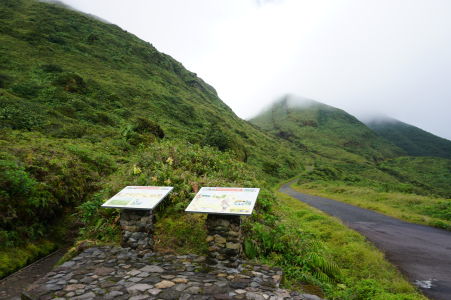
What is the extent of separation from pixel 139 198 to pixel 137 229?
2.89 feet

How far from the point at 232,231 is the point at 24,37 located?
167 feet

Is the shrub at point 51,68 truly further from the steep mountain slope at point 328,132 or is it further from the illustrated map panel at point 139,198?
the steep mountain slope at point 328,132

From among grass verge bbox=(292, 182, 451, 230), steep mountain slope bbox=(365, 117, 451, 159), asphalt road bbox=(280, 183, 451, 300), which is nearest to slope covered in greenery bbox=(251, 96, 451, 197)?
steep mountain slope bbox=(365, 117, 451, 159)

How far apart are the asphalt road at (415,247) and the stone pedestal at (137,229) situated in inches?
313

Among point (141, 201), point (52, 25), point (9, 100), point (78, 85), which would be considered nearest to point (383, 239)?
point (141, 201)

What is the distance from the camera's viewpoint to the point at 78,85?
100 ft

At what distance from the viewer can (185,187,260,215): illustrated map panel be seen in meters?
6.48

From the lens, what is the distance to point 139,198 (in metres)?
7.75

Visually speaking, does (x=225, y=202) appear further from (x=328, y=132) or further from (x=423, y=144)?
(x=423, y=144)

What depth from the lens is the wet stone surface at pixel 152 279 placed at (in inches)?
215

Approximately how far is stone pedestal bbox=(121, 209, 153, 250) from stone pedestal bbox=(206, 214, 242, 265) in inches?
76.2

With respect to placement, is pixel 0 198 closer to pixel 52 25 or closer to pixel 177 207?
pixel 177 207

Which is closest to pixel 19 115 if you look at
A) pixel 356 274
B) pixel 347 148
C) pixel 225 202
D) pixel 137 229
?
pixel 137 229

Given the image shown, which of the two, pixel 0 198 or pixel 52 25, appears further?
pixel 52 25
